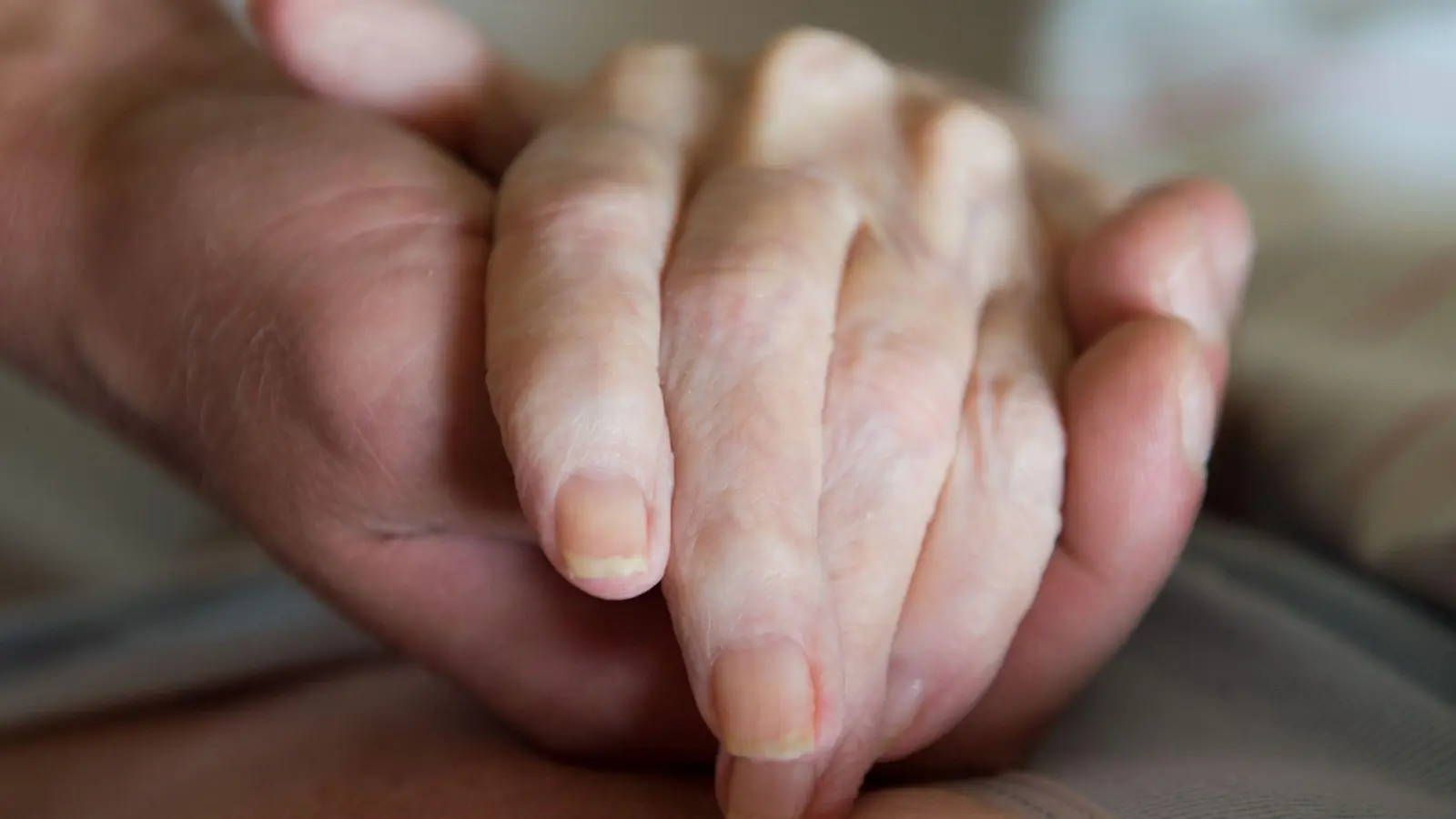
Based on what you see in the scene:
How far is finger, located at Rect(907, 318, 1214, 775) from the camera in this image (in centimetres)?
46

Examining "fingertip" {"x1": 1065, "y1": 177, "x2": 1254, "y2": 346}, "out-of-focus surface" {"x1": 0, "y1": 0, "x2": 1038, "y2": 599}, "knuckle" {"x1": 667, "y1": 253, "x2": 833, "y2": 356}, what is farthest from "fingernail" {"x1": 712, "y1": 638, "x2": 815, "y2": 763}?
"out-of-focus surface" {"x1": 0, "y1": 0, "x2": 1038, "y2": 599}

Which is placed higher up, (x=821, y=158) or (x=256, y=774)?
(x=821, y=158)

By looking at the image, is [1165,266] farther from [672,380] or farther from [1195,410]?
[672,380]

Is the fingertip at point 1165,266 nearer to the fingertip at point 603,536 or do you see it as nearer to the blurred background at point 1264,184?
the blurred background at point 1264,184

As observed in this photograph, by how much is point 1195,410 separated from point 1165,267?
92 millimetres

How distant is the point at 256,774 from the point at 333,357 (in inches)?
7.3

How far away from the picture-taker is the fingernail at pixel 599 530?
0.35 meters

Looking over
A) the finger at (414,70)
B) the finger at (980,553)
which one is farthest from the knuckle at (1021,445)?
the finger at (414,70)

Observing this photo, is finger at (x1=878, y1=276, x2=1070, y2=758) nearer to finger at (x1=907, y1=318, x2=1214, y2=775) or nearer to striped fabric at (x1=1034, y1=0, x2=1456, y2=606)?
finger at (x1=907, y1=318, x2=1214, y2=775)

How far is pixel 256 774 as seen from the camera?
0.50 meters

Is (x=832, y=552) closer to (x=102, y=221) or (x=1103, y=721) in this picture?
(x=1103, y=721)

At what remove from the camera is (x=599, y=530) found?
35 centimetres

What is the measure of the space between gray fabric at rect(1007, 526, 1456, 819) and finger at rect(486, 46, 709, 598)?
0.52 ft

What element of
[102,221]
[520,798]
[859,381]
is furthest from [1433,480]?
[102,221]
